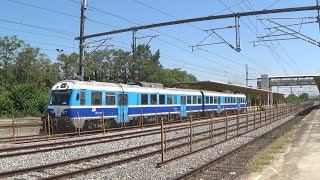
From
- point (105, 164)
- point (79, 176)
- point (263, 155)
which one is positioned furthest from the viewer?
point (263, 155)

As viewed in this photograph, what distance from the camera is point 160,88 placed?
107 feet

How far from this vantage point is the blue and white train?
23.0 meters

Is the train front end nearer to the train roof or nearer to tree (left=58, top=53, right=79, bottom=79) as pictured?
the train roof

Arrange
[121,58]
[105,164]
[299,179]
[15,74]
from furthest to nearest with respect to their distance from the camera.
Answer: [121,58] → [15,74] → [105,164] → [299,179]

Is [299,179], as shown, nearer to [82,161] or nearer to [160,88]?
[82,161]

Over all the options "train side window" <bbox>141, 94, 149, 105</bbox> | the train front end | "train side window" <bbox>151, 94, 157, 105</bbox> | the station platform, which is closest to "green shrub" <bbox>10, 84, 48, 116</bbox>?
"train side window" <bbox>151, 94, 157, 105</bbox>

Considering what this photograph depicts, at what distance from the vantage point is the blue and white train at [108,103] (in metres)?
23.0

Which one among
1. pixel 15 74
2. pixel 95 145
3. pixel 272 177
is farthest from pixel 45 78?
pixel 272 177

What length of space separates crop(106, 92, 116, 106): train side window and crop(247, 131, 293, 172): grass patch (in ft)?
35.4

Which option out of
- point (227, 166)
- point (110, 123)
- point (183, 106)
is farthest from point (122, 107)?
point (227, 166)

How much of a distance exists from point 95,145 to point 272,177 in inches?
362

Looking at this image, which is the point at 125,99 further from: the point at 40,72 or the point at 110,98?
the point at 40,72

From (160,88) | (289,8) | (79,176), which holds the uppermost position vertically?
(289,8)

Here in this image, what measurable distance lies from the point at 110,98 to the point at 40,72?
3824 centimetres
